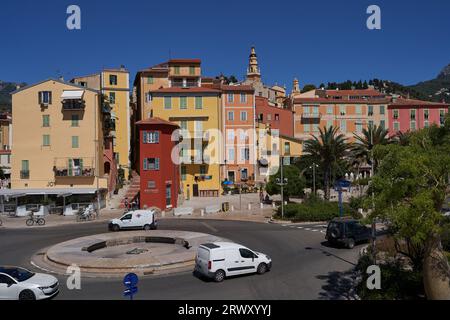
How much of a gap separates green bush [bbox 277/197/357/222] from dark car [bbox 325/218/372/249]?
1054 centimetres

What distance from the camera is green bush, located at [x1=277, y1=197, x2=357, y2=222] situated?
38.1 meters

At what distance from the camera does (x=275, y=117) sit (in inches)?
3056

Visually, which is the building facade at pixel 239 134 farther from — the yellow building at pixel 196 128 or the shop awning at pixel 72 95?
the shop awning at pixel 72 95

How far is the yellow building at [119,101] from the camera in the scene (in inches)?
2689

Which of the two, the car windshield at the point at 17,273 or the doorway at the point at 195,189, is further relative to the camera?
the doorway at the point at 195,189

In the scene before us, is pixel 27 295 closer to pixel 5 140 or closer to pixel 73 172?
pixel 73 172

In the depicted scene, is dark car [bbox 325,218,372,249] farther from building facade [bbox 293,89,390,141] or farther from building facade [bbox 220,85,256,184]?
building facade [bbox 293,89,390,141]

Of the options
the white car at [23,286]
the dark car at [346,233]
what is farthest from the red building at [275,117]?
the white car at [23,286]

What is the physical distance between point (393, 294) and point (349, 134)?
232 feet

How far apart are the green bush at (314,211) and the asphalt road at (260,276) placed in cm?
393

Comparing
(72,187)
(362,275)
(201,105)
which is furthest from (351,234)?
(201,105)
